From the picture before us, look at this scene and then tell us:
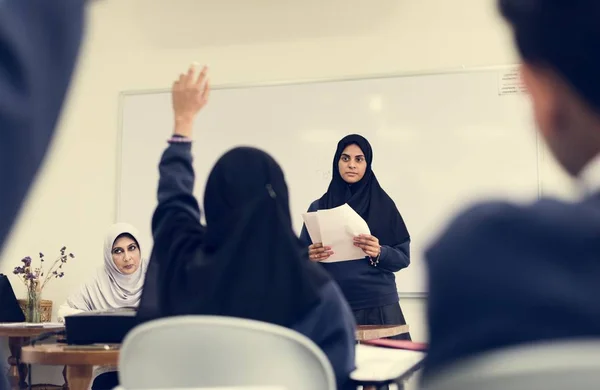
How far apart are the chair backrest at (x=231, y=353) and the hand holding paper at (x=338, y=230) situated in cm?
163

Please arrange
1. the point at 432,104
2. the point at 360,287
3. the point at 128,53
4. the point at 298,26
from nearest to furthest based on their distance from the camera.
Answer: the point at 360,287
the point at 432,104
the point at 298,26
the point at 128,53

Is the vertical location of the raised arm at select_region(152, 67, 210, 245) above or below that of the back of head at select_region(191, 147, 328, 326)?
above

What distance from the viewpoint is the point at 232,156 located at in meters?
1.58

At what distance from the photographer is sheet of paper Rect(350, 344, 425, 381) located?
4.25ft

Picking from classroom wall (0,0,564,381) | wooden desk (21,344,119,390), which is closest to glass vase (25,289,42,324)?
classroom wall (0,0,564,381)

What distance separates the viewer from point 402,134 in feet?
13.5

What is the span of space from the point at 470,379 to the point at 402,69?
383 cm

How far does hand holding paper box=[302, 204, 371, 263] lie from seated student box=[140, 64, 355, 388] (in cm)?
120

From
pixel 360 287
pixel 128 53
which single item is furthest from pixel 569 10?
pixel 128 53

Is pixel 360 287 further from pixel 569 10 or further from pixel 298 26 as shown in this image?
pixel 569 10

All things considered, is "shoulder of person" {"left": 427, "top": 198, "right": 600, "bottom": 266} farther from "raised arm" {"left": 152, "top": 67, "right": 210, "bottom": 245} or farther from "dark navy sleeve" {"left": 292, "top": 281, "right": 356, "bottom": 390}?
"raised arm" {"left": 152, "top": 67, "right": 210, "bottom": 245}

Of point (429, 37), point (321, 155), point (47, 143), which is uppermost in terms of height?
point (429, 37)

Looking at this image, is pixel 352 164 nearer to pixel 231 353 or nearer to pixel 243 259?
pixel 243 259

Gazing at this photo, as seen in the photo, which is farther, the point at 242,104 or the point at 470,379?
the point at 242,104
